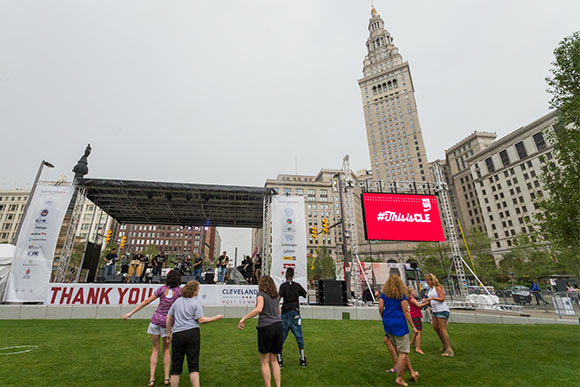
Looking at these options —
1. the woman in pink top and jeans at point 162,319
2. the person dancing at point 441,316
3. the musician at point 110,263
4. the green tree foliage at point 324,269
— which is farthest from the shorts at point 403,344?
the green tree foliage at point 324,269

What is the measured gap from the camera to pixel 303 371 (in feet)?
16.3

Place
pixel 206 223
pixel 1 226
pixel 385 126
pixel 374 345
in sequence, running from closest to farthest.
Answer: pixel 374 345
pixel 206 223
pixel 1 226
pixel 385 126

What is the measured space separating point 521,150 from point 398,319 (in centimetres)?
8379

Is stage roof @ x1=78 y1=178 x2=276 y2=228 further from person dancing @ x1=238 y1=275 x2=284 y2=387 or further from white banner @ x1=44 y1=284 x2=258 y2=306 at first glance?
person dancing @ x1=238 y1=275 x2=284 y2=387

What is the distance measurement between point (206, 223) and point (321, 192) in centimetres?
7313

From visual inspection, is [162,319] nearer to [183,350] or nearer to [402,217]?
[183,350]

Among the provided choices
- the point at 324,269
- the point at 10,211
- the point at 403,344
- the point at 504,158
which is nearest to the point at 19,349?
the point at 403,344

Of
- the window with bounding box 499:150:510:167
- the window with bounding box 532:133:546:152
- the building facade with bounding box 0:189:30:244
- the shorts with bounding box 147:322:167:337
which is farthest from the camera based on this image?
the building facade with bounding box 0:189:30:244

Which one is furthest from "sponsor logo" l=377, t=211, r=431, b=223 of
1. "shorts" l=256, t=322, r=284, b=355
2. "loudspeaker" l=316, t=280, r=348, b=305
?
"shorts" l=256, t=322, r=284, b=355

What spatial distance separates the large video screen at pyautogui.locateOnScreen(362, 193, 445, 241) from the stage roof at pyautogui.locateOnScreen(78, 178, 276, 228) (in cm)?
604

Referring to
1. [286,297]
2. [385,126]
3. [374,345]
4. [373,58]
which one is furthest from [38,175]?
[373,58]

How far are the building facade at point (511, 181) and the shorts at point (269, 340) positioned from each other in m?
75.2

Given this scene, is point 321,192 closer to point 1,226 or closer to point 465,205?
point 465,205

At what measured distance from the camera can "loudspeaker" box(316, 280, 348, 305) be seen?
41.9 feet
